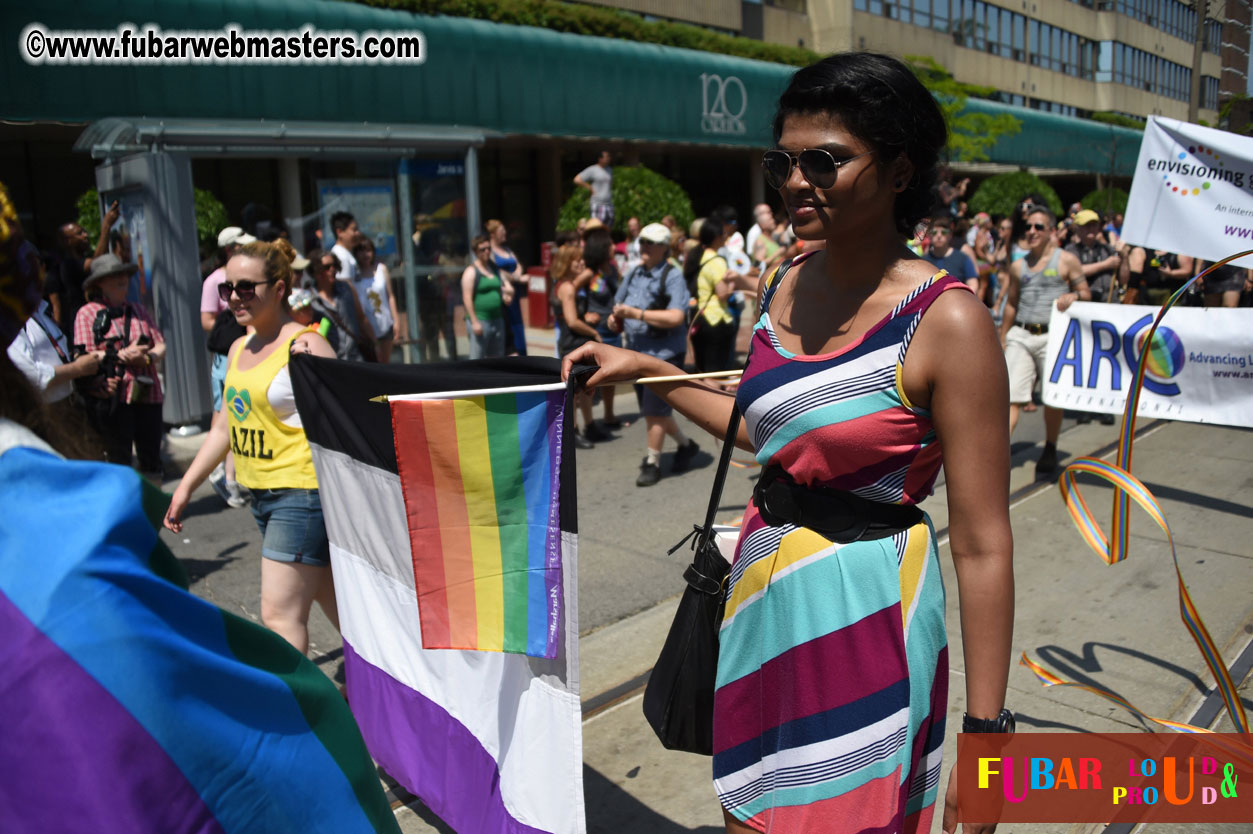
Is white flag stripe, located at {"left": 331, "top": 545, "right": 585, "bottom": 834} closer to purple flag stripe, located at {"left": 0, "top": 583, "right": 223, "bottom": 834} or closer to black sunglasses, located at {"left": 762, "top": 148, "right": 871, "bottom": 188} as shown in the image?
black sunglasses, located at {"left": 762, "top": 148, "right": 871, "bottom": 188}

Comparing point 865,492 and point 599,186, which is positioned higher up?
point 599,186

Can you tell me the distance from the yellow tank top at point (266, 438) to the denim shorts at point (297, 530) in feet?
0.15

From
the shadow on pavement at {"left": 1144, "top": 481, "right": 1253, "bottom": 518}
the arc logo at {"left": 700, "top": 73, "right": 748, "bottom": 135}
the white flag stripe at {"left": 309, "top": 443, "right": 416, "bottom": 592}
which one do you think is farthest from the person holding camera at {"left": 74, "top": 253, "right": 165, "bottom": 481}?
the arc logo at {"left": 700, "top": 73, "right": 748, "bottom": 135}

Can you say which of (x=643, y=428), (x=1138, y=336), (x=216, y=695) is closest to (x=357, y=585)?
(x=216, y=695)

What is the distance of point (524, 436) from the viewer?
242 centimetres

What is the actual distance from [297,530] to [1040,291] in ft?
19.0

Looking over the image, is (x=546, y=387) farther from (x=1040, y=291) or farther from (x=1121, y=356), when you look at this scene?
(x=1040, y=291)

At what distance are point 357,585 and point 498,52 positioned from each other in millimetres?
16602

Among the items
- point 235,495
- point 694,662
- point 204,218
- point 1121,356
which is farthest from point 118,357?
point 1121,356

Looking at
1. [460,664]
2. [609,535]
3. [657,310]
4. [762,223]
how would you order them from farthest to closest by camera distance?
[762,223]
[657,310]
[609,535]
[460,664]

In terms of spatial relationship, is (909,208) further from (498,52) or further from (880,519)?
(498,52)

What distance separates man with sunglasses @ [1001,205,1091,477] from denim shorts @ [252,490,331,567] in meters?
5.27

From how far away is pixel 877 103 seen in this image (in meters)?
1.75

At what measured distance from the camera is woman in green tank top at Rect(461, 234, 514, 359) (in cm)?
934
